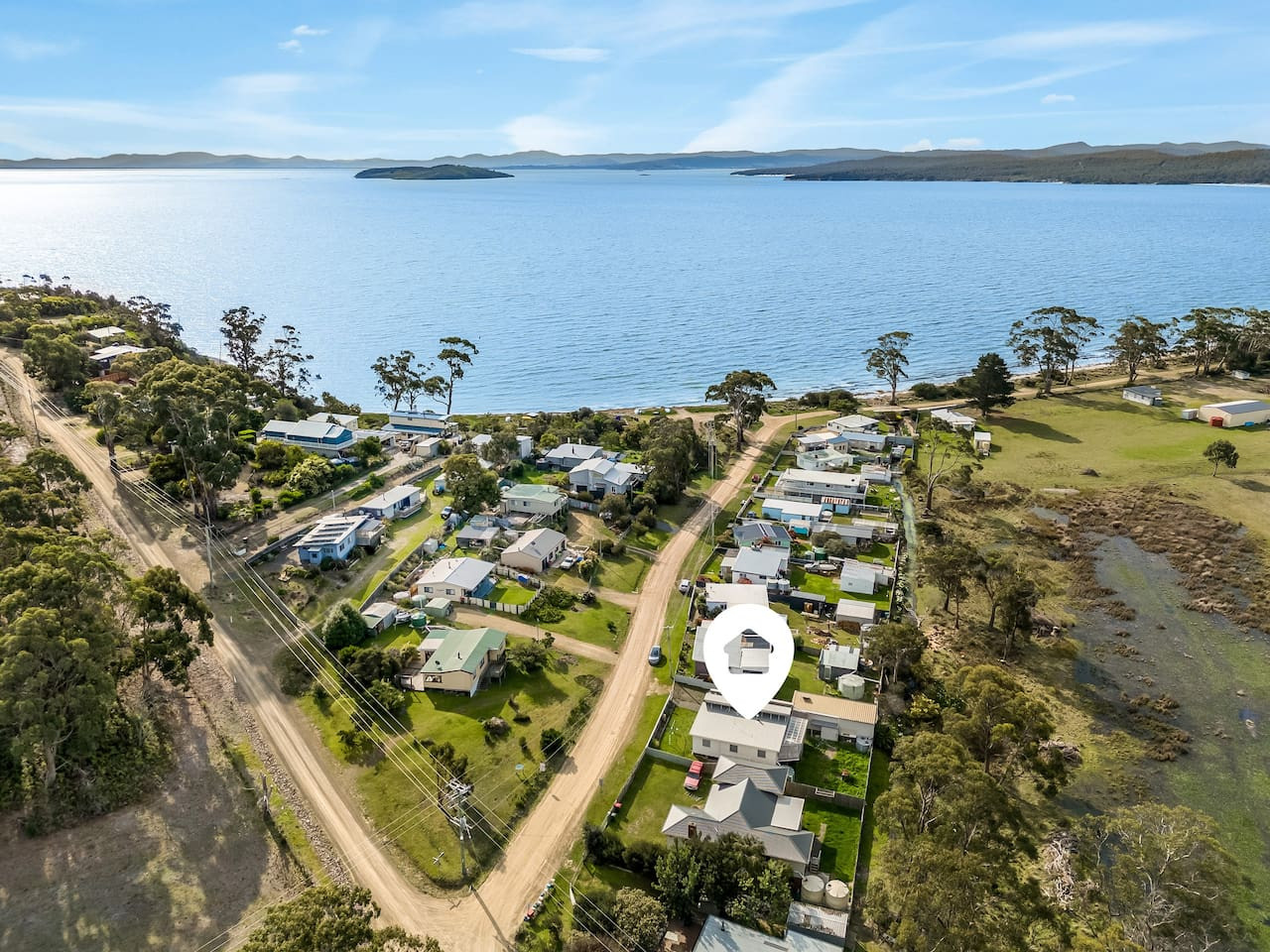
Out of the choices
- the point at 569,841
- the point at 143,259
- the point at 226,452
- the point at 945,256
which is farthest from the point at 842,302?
the point at 143,259

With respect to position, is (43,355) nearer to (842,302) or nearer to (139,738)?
(139,738)

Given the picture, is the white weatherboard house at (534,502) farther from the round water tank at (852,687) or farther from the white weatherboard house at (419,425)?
the round water tank at (852,687)

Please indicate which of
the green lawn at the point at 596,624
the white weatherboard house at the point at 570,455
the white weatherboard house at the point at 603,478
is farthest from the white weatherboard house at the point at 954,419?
the green lawn at the point at 596,624

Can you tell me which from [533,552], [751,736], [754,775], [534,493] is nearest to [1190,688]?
[751,736]

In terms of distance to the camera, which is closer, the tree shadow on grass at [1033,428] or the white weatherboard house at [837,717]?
the white weatherboard house at [837,717]

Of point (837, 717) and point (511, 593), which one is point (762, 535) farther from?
point (837, 717)
